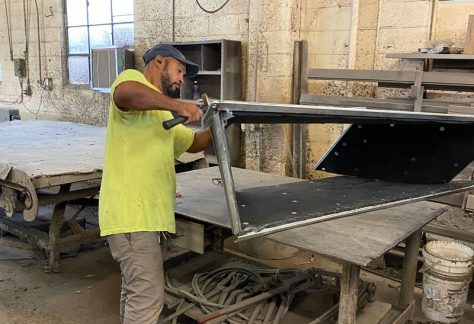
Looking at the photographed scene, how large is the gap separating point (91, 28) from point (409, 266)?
4.76m

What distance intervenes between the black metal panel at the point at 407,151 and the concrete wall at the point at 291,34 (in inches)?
47.7

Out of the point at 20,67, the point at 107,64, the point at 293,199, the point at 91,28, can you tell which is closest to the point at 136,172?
the point at 293,199

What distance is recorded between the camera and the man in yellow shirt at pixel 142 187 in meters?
1.59

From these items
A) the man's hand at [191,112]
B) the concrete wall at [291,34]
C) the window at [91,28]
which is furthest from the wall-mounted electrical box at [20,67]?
the man's hand at [191,112]

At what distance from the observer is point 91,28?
5.39 m

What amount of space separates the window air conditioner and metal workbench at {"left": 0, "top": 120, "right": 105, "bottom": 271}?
3.55ft

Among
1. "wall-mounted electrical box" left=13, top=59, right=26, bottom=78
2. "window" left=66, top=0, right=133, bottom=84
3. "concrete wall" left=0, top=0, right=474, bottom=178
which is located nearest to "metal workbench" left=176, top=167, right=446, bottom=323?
"concrete wall" left=0, top=0, right=474, bottom=178

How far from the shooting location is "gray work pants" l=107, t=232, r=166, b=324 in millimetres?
1657

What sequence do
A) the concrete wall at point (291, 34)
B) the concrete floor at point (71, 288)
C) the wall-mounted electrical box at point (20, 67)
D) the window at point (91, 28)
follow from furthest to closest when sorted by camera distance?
the wall-mounted electrical box at point (20, 67) → the window at point (91, 28) → the concrete wall at point (291, 34) → the concrete floor at point (71, 288)

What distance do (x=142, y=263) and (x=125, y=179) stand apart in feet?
1.09

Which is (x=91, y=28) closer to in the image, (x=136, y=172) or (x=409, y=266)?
(x=136, y=172)

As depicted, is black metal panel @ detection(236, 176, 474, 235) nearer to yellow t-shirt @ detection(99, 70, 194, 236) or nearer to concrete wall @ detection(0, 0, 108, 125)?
yellow t-shirt @ detection(99, 70, 194, 236)

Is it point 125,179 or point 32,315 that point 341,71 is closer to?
point 125,179

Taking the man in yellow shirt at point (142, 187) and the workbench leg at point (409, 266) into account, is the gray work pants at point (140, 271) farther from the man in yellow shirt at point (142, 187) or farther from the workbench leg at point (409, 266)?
the workbench leg at point (409, 266)
